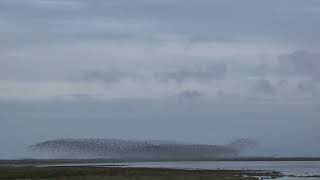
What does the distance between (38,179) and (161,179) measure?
14.0 metres

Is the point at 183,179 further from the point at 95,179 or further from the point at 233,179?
the point at 95,179

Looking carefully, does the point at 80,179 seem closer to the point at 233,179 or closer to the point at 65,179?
the point at 65,179

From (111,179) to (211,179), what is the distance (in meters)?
13.0

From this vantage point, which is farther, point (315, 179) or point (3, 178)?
point (315, 179)

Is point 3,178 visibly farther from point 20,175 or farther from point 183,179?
point 183,179

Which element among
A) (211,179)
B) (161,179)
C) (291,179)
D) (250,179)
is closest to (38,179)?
(161,179)

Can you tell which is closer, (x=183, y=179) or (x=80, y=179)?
(x=80, y=179)

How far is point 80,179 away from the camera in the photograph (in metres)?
64.8

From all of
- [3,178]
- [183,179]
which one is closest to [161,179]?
[183,179]

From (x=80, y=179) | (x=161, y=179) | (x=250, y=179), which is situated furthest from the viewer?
(x=250, y=179)

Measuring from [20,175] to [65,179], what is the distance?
46.8 ft

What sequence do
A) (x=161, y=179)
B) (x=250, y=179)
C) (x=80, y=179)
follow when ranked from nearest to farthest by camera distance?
(x=80, y=179), (x=161, y=179), (x=250, y=179)

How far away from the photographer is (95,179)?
2571 inches

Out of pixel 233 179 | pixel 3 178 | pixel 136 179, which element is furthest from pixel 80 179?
pixel 233 179
